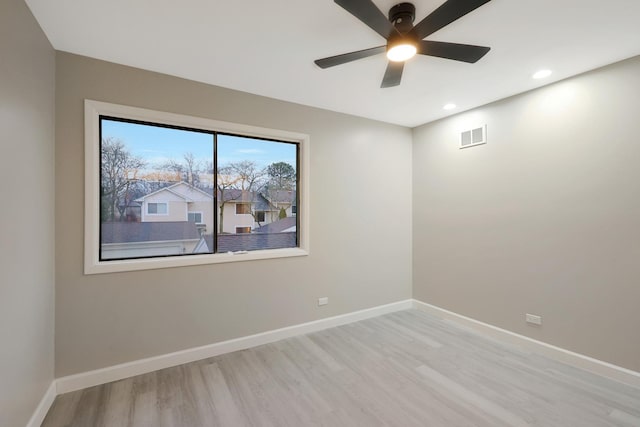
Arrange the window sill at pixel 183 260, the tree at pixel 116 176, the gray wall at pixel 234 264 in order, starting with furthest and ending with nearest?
the tree at pixel 116 176 → the window sill at pixel 183 260 → the gray wall at pixel 234 264

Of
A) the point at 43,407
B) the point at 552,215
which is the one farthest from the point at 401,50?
the point at 43,407

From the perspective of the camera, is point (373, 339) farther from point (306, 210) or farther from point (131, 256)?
point (131, 256)

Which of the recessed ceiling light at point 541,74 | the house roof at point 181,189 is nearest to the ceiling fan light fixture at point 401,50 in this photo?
the recessed ceiling light at point 541,74

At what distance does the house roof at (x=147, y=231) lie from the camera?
2.41 metres

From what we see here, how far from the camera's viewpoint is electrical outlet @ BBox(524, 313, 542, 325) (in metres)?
2.74

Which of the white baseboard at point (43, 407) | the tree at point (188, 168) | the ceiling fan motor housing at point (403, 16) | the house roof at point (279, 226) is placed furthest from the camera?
the house roof at point (279, 226)

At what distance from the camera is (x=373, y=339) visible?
304 centimetres

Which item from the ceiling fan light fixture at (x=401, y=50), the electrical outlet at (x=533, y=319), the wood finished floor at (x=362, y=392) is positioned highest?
the ceiling fan light fixture at (x=401, y=50)

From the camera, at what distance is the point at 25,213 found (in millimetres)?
1655

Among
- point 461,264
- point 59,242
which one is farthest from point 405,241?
point 59,242

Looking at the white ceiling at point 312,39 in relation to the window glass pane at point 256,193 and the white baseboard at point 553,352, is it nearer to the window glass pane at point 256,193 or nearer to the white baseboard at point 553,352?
the window glass pane at point 256,193

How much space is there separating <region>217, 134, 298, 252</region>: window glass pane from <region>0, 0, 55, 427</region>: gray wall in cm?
128

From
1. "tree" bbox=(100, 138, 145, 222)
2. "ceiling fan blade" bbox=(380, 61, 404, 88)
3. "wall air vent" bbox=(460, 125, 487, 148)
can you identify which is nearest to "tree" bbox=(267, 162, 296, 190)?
"tree" bbox=(100, 138, 145, 222)

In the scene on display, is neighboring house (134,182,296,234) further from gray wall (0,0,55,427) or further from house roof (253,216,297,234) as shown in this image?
gray wall (0,0,55,427)
